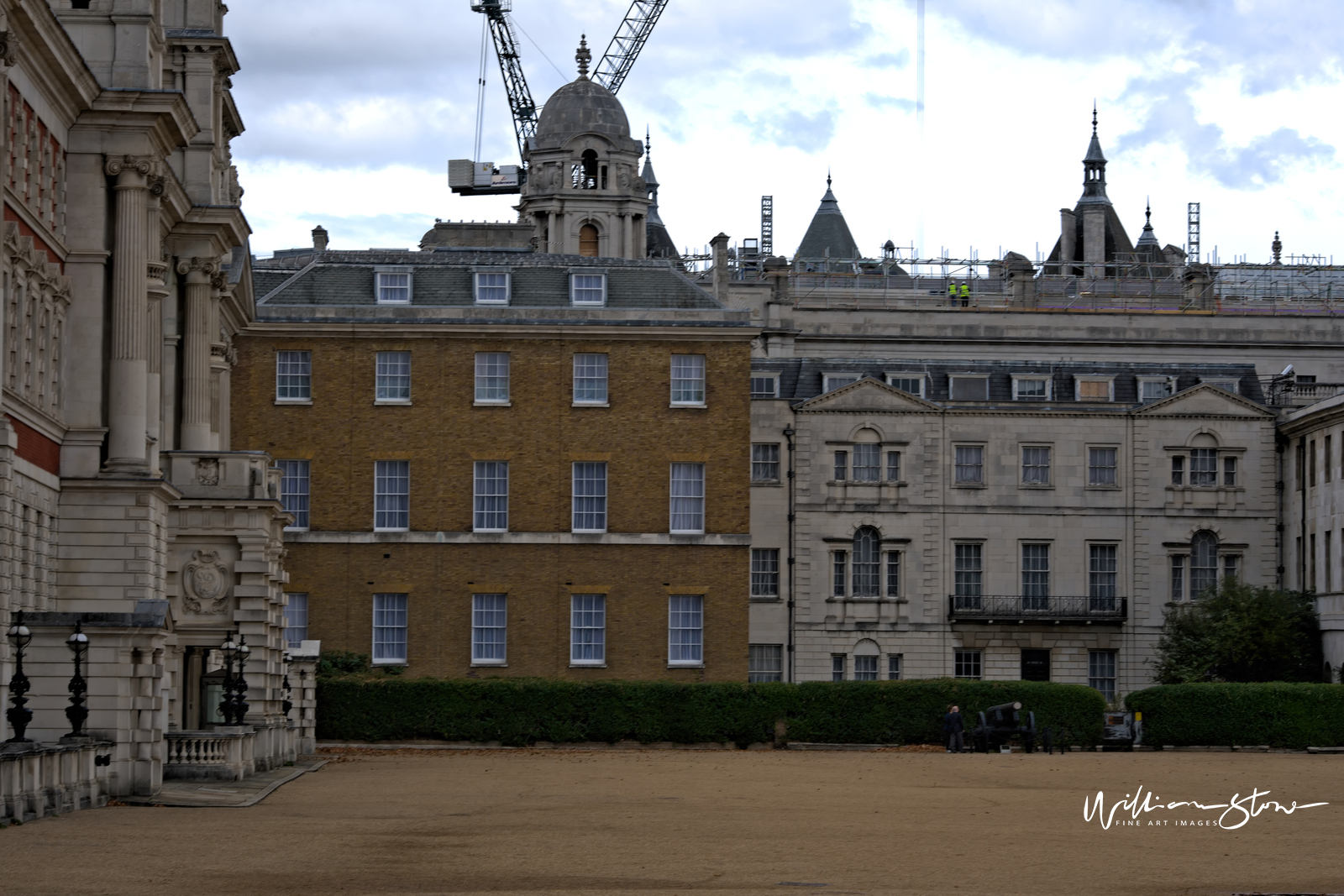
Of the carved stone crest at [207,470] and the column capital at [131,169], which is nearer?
the column capital at [131,169]

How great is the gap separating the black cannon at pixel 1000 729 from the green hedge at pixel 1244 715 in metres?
4.47

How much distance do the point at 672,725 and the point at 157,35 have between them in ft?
80.5

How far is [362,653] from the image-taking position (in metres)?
61.2

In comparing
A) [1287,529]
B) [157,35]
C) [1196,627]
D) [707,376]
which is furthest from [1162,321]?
[157,35]

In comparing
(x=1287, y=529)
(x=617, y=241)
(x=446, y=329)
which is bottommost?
(x=1287, y=529)

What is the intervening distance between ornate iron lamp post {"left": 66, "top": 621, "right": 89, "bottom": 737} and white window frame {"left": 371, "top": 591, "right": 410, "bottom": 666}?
3137 cm

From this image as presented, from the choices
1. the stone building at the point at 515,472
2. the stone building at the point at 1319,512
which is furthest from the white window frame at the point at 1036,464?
the stone building at the point at 515,472

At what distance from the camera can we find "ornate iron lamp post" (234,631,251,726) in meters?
39.5

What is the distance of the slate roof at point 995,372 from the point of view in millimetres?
72875

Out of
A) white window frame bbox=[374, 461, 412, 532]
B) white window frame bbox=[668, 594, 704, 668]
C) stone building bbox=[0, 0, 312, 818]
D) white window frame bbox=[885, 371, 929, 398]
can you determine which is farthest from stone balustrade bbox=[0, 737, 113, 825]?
white window frame bbox=[885, 371, 929, 398]

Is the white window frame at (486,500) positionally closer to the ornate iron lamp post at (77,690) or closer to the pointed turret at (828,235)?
the ornate iron lamp post at (77,690)

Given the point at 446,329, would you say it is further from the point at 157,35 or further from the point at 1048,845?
the point at 1048,845

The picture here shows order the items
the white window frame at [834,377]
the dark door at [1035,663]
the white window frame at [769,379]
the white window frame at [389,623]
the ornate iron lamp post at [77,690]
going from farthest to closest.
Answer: the white window frame at [769,379]
the white window frame at [834,377]
the dark door at [1035,663]
the white window frame at [389,623]
the ornate iron lamp post at [77,690]

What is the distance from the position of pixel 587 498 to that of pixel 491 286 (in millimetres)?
7181
